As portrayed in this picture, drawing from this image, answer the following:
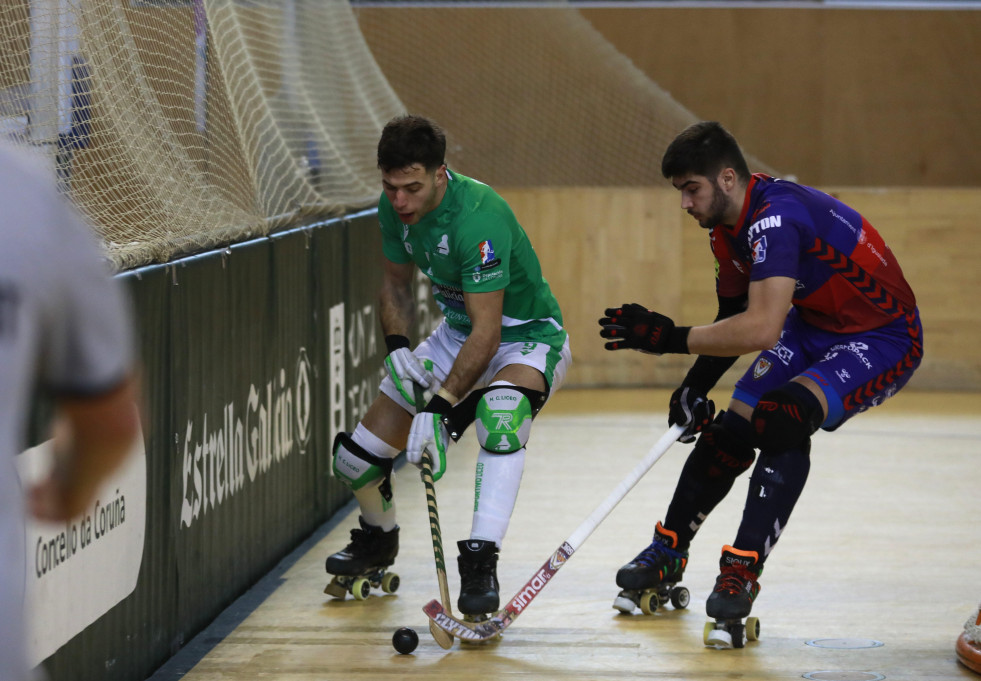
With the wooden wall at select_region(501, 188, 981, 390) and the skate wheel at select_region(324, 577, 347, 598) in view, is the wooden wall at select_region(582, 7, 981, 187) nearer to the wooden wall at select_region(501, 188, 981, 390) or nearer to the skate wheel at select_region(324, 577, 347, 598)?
the wooden wall at select_region(501, 188, 981, 390)

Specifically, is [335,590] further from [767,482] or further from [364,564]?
[767,482]

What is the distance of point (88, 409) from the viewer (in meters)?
1.40

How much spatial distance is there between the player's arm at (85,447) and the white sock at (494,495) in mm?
2672

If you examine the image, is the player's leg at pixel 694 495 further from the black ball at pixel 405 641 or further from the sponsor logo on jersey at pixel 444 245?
the sponsor logo on jersey at pixel 444 245

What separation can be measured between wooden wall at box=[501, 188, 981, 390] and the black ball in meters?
5.29

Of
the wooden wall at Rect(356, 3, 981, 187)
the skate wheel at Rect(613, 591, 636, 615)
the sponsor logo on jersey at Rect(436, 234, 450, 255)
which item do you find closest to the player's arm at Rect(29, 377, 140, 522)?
the sponsor logo on jersey at Rect(436, 234, 450, 255)

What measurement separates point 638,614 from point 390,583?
0.88 m

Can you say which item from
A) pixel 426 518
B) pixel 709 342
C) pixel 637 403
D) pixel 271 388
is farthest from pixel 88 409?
pixel 637 403

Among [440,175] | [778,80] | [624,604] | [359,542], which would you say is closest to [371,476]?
[359,542]

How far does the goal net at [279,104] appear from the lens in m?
3.84

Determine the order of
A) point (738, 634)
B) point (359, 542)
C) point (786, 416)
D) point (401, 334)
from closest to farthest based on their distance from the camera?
point (786, 416)
point (738, 634)
point (401, 334)
point (359, 542)

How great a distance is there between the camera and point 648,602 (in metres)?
4.32

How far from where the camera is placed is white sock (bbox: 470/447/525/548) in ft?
13.4

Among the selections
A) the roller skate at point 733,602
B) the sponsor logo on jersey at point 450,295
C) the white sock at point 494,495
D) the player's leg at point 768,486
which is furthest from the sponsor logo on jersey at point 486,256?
the roller skate at point 733,602
